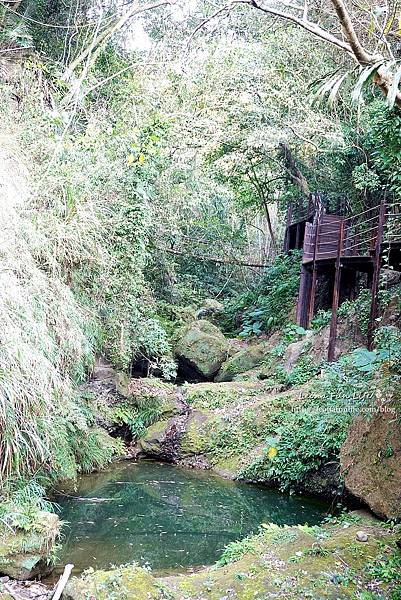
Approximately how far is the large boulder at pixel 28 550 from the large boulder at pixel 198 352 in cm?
743

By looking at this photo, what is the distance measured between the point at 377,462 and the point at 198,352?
7.18 metres

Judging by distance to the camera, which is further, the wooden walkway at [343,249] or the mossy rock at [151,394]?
the mossy rock at [151,394]

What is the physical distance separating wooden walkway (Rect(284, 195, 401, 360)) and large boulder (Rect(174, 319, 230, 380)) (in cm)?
190

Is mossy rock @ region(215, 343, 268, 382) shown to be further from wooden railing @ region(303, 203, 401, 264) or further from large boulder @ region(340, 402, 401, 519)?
large boulder @ region(340, 402, 401, 519)

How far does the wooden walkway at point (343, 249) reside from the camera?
314 inches

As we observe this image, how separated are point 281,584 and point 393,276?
23.3ft

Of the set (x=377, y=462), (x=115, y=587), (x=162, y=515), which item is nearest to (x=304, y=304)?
(x=162, y=515)

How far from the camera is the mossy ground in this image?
3498 millimetres

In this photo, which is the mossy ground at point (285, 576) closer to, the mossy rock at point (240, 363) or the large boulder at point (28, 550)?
the large boulder at point (28, 550)

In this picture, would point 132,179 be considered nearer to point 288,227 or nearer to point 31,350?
point 31,350

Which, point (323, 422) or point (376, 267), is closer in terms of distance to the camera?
point (323, 422)

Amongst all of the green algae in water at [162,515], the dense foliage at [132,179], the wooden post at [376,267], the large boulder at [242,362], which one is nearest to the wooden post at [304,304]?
the dense foliage at [132,179]

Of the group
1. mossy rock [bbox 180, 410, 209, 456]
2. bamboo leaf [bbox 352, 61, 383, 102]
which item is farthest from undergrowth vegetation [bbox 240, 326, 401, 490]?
bamboo leaf [bbox 352, 61, 383, 102]

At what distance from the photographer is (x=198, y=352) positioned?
464 inches
